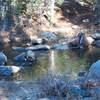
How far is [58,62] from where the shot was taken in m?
17.2

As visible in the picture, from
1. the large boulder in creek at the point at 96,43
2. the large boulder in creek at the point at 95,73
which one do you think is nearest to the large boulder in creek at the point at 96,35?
the large boulder in creek at the point at 96,43

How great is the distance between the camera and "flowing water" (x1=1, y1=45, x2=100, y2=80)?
14.6m

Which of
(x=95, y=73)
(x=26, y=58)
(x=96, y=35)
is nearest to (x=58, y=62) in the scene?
(x=26, y=58)

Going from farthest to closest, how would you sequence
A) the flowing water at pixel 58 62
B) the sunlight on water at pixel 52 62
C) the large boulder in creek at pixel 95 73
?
1. the sunlight on water at pixel 52 62
2. the flowing water at pixel 58 62
3. the large boulder in creek at pixel 95 73

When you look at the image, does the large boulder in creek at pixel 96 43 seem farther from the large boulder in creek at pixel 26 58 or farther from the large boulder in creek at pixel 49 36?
the large boulder in creek at pixel 26 58

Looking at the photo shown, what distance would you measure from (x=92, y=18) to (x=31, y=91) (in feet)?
65.4

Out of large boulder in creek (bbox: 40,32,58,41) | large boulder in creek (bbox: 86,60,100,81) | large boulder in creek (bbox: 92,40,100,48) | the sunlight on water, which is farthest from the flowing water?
large boulder in creek (bbox: 40,32,58,41)

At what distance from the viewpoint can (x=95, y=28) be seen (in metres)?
27.3

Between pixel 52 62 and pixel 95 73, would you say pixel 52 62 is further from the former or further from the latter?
pixel 95 73

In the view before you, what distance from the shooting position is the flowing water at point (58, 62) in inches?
573

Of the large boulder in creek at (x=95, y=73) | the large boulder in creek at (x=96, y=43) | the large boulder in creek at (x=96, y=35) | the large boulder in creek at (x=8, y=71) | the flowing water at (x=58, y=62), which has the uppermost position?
the large boulder in creek at (x=95, y=73)

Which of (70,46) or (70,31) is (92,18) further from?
(70,46)

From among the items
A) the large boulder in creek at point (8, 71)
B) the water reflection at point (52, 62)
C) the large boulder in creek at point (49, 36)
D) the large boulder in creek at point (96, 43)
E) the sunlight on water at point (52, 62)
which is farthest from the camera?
the large boulder in creek at point (49, 36)

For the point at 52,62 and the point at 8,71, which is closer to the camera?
the point at 8,71
